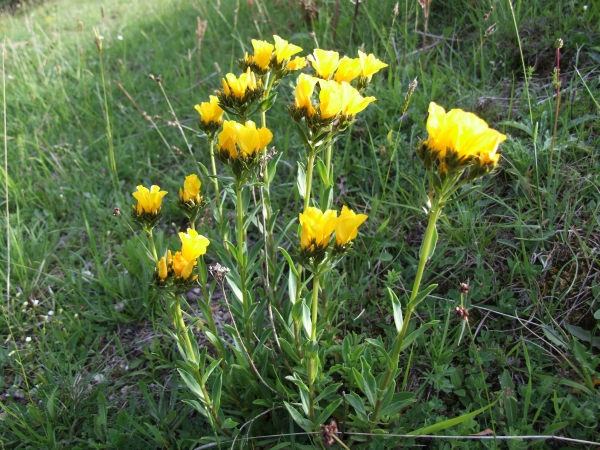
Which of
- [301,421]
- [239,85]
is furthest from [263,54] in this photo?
[301,421]

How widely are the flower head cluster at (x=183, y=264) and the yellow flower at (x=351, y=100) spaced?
624mm

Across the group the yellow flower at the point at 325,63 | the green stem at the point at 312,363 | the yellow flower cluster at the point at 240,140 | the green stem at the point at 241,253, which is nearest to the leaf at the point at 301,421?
the green stem at the point at 312,363

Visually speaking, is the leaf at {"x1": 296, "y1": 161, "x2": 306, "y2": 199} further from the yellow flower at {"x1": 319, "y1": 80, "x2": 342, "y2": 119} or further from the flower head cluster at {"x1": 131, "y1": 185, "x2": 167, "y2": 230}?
the flower head cluster at {"x1": 131, "y1": 185, "x2": 167, "y2": 230}

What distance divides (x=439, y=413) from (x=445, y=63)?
237 cm

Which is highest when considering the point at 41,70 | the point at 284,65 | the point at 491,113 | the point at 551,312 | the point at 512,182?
the point at 284,65

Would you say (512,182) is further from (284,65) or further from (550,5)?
(550,5)

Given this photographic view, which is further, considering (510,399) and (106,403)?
(106,403)

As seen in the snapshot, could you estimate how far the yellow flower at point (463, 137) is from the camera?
3.64ft

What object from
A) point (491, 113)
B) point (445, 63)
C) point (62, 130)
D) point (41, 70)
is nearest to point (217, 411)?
point (491, 113)

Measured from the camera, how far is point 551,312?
6.20 ft

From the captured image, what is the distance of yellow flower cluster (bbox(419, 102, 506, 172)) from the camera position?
1.11 metres

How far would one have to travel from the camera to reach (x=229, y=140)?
4.77 feet

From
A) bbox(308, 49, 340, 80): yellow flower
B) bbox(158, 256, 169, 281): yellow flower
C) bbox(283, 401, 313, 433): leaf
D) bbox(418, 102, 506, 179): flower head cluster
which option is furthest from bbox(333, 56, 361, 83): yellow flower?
bbox(283, 401, 313, 433): leaf

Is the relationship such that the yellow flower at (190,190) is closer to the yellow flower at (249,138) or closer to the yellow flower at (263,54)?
the yellow flower at (249,138)
